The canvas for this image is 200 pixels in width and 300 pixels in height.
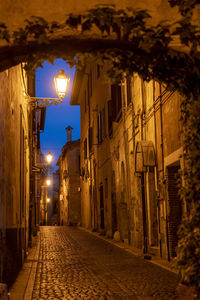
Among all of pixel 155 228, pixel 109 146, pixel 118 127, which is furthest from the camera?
pixel 109 146

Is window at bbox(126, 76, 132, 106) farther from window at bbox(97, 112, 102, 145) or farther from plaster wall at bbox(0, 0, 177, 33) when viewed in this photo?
plaster wall at bbox(0, 0, 177, 33)

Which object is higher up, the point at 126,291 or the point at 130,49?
the point at 130,49

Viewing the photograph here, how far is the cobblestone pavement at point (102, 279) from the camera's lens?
682cm

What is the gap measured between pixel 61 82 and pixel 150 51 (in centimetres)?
687

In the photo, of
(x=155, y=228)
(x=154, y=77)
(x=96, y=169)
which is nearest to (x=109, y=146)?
(x=96, y=169)

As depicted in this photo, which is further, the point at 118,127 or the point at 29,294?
the point at 118,127

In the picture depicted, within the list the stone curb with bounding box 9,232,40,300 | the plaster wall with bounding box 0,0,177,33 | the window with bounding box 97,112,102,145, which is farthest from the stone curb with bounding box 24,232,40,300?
the window with bounding box 97,112,102,145

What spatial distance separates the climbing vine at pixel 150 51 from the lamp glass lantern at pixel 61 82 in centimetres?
631

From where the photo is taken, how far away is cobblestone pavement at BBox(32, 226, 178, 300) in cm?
682

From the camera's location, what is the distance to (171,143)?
33.9 ft

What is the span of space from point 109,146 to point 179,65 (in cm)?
1500

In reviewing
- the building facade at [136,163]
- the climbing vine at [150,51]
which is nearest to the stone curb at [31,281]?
the climbing vine at [150,51]

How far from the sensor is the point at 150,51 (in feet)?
16.4

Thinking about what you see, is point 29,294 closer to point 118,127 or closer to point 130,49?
point 130,49
